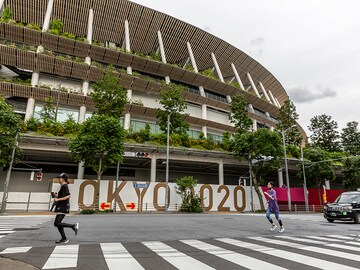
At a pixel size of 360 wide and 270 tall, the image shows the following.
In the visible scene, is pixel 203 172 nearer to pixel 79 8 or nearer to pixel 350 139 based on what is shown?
pixel 79 8

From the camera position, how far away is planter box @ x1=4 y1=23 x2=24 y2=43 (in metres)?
30.7

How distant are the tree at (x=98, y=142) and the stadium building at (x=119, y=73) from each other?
11.7ft

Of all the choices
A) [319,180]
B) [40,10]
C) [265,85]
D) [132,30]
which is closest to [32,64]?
[40,10]

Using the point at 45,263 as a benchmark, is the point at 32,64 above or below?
above

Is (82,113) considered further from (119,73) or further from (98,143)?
(98,143)

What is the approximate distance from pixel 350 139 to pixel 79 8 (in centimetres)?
5922

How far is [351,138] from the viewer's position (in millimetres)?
56688

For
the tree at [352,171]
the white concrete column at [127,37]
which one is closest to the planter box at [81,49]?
the white concrete column at [127,37]

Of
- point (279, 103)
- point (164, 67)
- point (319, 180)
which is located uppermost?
point (279, 103)

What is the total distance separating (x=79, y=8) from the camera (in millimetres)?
37688

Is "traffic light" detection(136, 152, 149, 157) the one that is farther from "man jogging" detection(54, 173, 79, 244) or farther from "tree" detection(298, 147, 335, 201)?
"tree" detection(298, 147, 335, 201)

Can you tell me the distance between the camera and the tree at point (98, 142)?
850 inches

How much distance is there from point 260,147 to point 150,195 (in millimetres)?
12853

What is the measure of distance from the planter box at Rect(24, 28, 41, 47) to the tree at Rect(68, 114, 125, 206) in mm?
17562
